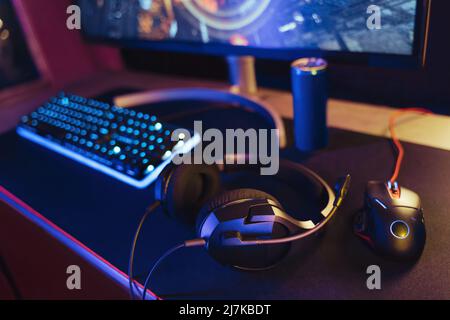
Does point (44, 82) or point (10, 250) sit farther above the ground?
point (44, 82)

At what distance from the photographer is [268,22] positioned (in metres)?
0.63

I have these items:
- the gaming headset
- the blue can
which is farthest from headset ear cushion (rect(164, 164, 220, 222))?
the blue can

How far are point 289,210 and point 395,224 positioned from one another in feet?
0.47

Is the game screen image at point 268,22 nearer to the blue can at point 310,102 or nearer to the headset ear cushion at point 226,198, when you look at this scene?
the blue can at point 310,102

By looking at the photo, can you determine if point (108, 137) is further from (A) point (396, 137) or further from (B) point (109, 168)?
(A) point (396, 137)

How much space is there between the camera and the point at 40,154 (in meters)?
0.73

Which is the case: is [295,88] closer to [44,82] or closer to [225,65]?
[225,65]

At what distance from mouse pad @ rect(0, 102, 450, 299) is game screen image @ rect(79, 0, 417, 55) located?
0.16m

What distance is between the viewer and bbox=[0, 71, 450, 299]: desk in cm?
40

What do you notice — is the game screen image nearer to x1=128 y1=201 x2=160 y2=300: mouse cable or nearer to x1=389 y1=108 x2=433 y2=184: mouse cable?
x1=389 y1=108 x2=433 y2=184: mouse cable

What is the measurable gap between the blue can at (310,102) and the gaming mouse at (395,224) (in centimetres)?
19

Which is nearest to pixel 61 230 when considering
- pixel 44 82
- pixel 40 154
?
pixel 40 154

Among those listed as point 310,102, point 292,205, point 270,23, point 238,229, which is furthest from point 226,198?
point 270,23

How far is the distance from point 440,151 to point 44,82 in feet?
3.34
